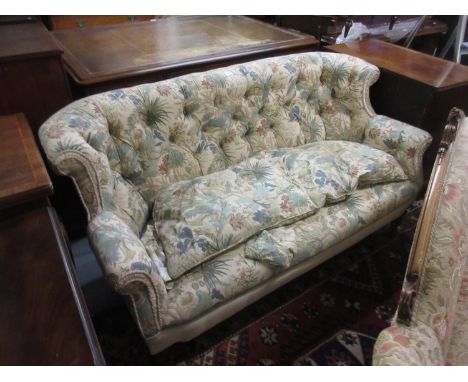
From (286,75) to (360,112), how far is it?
425mm

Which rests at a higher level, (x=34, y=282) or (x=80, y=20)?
(x=80, y=20)

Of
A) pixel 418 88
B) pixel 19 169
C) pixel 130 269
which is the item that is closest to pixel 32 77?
pixel 19 169

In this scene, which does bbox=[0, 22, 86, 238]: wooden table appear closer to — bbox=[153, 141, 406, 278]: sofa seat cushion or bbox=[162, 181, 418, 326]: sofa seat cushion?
bbox=[153, 141, 406, 278]: sofa seat cushion

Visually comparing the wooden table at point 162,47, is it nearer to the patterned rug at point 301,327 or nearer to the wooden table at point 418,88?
the wooden table at point 418,88

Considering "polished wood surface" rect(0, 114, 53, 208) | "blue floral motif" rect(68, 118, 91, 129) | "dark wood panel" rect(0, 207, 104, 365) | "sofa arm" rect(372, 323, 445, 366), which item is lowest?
"sofa arm" rect(372, 323, 445, 366)

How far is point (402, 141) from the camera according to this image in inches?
59.7

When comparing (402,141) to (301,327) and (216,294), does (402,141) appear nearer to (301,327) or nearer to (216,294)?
(301,327)

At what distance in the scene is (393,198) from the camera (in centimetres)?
143

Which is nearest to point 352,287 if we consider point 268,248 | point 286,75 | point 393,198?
point 393,198

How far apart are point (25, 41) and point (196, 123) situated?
2.28 ft

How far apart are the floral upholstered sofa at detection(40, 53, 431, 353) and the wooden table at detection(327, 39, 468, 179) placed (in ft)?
0.46

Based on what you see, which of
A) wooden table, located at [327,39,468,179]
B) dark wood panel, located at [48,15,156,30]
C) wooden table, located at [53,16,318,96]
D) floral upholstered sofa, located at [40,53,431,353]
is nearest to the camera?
floral upholstered sofa, located at [40,53,431,353]

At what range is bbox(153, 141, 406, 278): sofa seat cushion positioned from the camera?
Result: 43.0 inches

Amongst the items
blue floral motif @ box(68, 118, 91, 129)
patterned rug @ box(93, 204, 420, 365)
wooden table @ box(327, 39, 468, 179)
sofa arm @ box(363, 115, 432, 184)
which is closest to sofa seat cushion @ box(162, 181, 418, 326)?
sofa arm @ box(363, 115, 432, 184)
